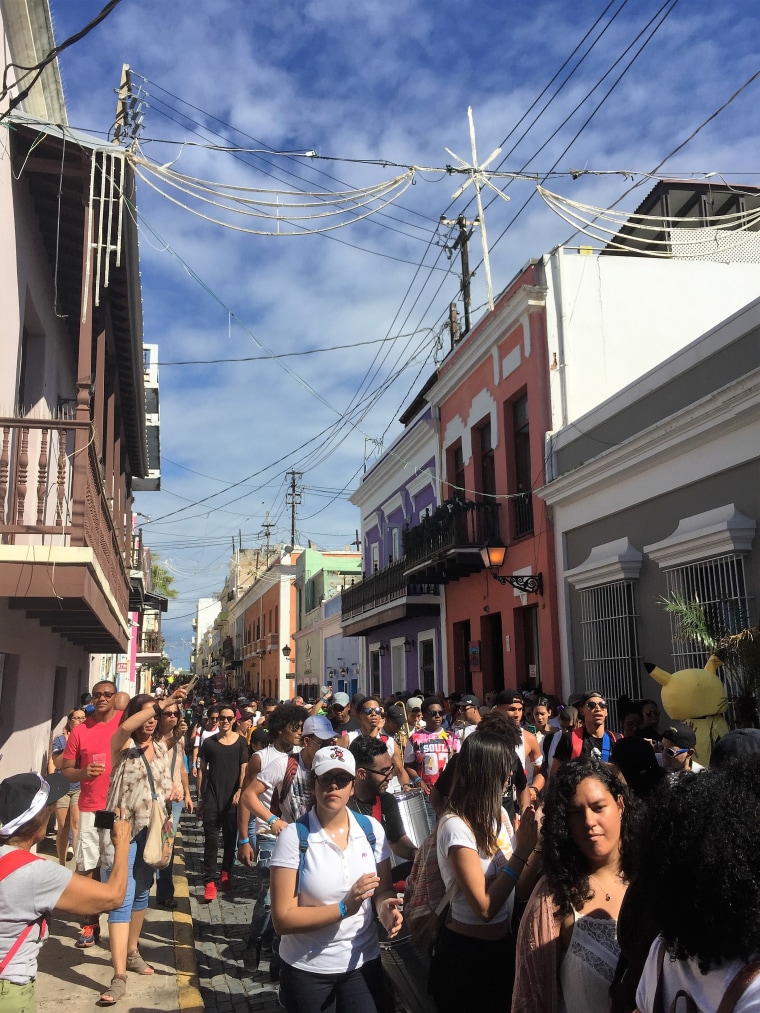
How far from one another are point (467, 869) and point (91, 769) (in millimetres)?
3889

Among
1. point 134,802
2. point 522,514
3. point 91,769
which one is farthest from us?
point 522,514

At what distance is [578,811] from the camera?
2.64m

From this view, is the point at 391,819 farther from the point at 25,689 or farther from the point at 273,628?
the point at 273,628

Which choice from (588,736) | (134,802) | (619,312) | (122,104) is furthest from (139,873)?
(619,312)

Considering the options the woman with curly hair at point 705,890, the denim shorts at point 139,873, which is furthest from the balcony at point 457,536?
the woman with curly hair at point 705,890

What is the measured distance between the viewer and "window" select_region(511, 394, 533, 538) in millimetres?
13695

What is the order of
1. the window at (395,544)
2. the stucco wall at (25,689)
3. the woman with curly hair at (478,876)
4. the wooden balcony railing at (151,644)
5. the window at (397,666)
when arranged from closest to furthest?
the woman with curly hair at (478,876) < the stucco wall at (25,689) < the window at (397,666) < the window at (395,544) < the wooden balcony railing at (151,644)

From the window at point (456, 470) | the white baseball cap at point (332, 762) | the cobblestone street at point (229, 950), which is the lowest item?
the cobblestone street at point (229, 950)

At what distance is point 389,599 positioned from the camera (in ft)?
62.2

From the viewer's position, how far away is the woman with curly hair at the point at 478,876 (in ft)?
9.86

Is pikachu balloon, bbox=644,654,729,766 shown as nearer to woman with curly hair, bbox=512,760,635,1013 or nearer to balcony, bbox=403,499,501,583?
woman with curly hair, bbox=512,760,635,1013

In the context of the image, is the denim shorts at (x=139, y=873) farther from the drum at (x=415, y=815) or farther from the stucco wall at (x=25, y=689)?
the stucco wall at (x=25, y=689)

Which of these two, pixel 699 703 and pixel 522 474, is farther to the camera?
pixel 522 474

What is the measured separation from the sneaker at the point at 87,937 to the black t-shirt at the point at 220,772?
1.88 meters
